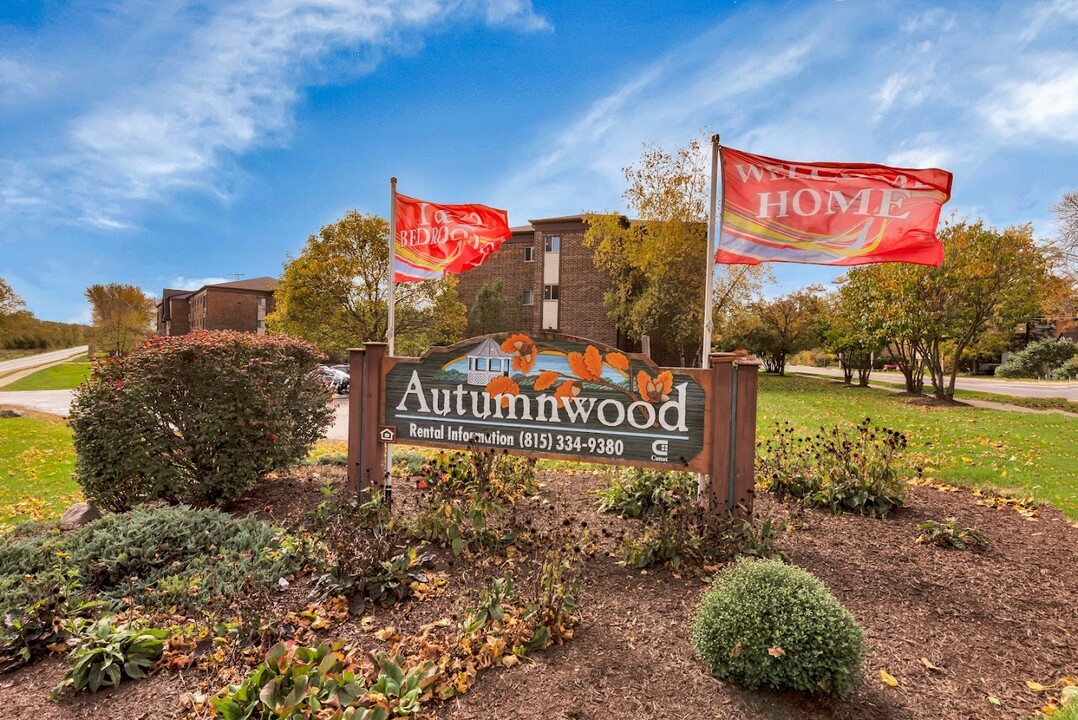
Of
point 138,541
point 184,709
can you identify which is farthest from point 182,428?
point 184,709

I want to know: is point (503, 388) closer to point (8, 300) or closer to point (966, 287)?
point (966, 287)

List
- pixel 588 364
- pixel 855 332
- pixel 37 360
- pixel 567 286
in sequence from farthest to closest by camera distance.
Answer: pixel 37 360 < pixel 567 286 < pixel 855 332 < pixel 588 364

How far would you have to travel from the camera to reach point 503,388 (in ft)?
15.4

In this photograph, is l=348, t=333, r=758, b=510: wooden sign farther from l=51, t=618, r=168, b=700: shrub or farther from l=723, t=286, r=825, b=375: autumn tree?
l=723, t=286, r=825, b=375: autumn tree

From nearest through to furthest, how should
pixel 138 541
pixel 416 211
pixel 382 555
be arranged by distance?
pixel 382 555, pixel 138 541, pixel 416 211

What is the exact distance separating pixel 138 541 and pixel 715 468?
4.39m

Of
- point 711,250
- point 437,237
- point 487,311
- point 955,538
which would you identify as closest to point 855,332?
point 487,311

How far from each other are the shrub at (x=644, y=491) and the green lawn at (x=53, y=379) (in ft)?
90.3

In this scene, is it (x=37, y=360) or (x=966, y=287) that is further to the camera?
(x=37, y=360)

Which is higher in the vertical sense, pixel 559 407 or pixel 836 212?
pixel 836 212

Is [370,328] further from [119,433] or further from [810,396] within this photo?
[119,433]

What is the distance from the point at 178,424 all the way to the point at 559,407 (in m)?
3.78

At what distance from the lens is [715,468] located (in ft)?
13.8

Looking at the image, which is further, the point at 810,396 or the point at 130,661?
the point at 810,396
